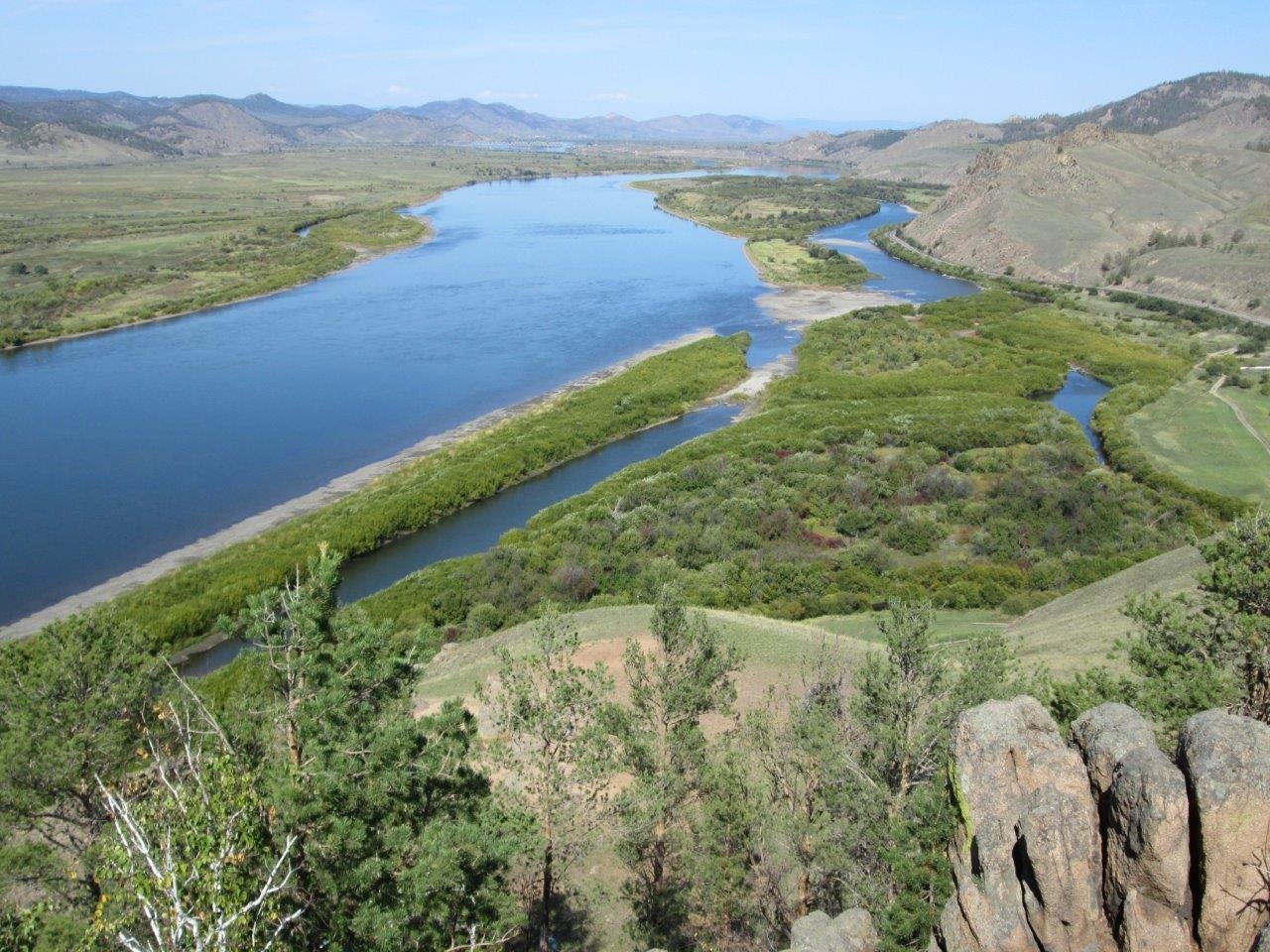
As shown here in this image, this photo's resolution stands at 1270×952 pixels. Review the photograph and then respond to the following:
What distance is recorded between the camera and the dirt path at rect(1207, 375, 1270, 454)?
54.6m

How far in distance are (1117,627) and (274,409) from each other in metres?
54.7

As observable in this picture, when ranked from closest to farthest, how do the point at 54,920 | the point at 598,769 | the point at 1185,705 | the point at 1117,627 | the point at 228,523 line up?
1. the point at 54,920
2. the point at 1185,705
3. the point at 598,769
4. the point at 1117,627
5. the point at 228,523

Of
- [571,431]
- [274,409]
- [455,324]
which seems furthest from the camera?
[455,324]

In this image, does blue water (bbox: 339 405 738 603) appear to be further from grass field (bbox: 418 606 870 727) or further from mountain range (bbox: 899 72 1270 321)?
mountain range (bbox: 899 72 1270 321)

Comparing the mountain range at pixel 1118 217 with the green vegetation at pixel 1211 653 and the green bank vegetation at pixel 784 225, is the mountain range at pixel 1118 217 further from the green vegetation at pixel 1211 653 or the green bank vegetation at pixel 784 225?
the green vegetation at pixel 1211 653

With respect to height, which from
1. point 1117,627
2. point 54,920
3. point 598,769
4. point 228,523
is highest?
point 54,920

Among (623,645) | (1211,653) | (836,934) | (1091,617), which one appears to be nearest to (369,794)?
(836,934)

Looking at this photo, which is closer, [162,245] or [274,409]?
[274,409]

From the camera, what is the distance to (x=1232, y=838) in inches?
318

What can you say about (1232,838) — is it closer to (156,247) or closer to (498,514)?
(498,514)

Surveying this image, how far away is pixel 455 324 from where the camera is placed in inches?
3361

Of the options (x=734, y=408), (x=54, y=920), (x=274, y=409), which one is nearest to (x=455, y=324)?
(x=274, y=409)

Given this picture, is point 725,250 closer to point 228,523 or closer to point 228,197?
point 228,523

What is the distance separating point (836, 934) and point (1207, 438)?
56.6 meters
